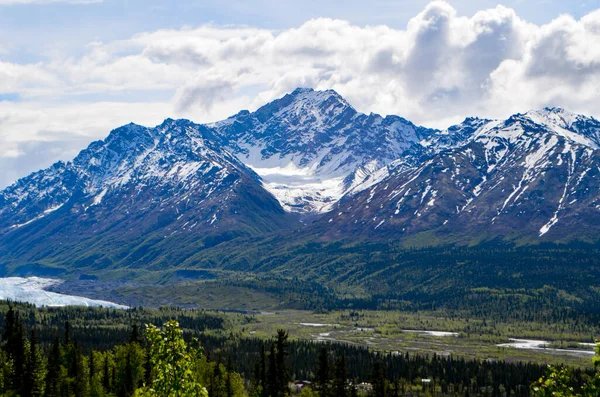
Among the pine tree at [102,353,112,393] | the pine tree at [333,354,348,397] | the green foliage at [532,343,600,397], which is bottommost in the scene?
the pine tree at [102,353,112,393]

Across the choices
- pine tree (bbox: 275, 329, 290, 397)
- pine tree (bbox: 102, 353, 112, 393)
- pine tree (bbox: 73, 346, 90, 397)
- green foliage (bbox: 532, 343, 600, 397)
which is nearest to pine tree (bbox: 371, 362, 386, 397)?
pine tree (bbox: 275, 329, 290, 397)

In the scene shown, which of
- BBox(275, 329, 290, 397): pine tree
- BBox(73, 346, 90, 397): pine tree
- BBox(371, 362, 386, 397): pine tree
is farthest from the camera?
BBox(73, 346, 90, 397): pine tree

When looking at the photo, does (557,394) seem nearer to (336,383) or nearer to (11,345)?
(336,383)

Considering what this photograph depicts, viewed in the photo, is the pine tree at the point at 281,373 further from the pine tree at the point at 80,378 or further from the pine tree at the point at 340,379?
the pine tree at the point at 80,378

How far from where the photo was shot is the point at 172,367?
45.4 m

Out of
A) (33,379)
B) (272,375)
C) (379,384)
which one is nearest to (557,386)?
(379,384)

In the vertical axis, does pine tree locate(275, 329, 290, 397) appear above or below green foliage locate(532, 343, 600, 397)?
below

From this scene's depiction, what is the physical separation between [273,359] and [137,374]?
54.7m

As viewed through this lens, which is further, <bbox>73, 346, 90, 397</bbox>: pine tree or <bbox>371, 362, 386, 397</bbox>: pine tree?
<bbox>73, 346, 90, 397</bbox>: pine tree

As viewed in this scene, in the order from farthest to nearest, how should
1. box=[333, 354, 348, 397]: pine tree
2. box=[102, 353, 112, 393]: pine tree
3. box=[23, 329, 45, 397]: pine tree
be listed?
box=[102, 353, 112, 393]: pine tree < box=[23, 329, 45, 397]: pine tree < box=[333, 354, 348, 397]: pine tree

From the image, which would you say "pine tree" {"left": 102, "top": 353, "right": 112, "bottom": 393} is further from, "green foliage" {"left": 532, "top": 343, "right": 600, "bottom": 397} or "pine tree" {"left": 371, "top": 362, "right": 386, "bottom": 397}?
"green foliage" {"left": 532, "top": 343, "right": 600, "bottom": 397}

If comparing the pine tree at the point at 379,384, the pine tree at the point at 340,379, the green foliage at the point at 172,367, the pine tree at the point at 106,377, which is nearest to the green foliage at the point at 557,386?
the green foliage at the point at 172,367

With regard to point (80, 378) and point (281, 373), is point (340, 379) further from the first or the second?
point (80, 378)

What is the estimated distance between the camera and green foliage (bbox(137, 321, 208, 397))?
148 ft
